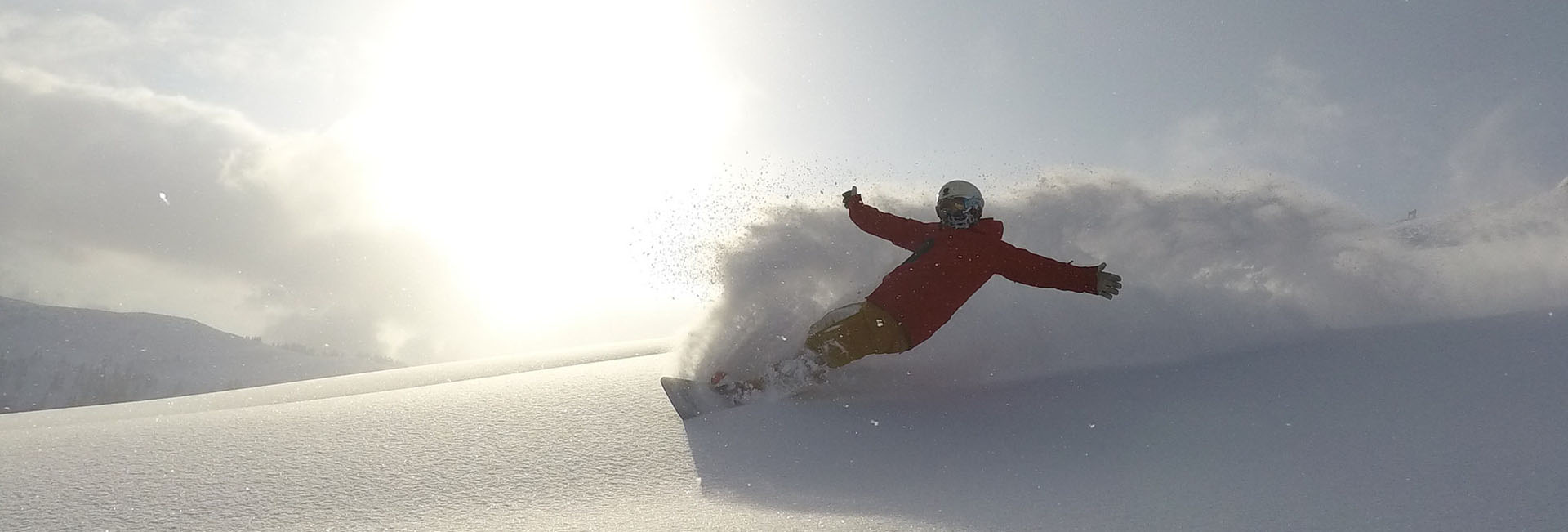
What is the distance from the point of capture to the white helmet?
17.0ft

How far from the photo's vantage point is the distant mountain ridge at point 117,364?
13312cm

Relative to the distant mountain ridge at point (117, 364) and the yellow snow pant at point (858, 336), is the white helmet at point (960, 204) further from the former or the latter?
the distant mountain ridge at point (117, 364)

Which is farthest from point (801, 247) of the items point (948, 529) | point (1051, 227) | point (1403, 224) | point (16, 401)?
point (16, 401)

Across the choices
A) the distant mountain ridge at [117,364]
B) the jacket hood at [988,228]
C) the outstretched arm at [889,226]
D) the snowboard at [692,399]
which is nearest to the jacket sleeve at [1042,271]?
the jacket hood at [988,228]

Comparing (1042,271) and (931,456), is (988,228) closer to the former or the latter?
(1042,271)

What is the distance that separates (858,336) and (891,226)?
50.2 inches

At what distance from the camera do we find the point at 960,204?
5184mm

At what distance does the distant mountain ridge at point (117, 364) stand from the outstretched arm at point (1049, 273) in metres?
148

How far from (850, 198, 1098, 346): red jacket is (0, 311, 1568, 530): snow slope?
2.11 feet

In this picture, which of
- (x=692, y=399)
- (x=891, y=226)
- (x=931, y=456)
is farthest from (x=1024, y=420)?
(x=692, y=399)

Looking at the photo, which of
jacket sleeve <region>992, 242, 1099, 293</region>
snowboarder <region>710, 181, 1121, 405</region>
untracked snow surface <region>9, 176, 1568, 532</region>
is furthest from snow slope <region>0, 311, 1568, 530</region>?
jacket sleeve <region>992, 242, 1099, 293</region>

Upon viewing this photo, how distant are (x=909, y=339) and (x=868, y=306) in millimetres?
389

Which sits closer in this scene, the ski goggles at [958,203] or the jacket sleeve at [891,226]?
the ski goggles at [958,203]

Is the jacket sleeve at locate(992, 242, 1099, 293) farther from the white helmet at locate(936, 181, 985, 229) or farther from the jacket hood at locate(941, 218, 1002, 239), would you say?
the white helmet at locate(936, 181, 985, 229)
